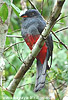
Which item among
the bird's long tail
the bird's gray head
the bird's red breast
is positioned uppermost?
the bird's gray head

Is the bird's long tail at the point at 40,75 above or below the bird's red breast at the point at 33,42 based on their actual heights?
below

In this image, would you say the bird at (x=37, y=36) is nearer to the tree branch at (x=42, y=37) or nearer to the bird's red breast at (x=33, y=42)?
the bird's red breast at (x=33, y=42)

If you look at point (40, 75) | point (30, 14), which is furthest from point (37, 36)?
point (40, 75)

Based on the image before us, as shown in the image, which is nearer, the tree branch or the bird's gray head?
the tree branch

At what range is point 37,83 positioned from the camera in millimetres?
3021

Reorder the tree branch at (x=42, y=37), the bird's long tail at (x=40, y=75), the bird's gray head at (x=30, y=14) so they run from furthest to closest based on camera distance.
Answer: the bird's gray head at (x=30, y=14)
the bird's long tail at (x=40, y=75)
the tree branch at (x=42, y=37)

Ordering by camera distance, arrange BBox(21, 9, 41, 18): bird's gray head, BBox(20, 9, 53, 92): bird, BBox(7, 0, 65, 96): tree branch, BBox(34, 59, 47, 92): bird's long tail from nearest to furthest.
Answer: BBox(7, 0, 65, 96): tree branch < BBox(34, 59, 47, 92): bird's long tail < BBox(20, 9, 53, 92): bird < BBox(21, 9, 41, 18): bird's gray head

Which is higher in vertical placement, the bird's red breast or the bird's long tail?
the bird's red breast

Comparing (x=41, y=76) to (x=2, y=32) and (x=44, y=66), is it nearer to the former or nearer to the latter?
(x=44, y=66)

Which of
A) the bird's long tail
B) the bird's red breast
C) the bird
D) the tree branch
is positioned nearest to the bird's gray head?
the bird

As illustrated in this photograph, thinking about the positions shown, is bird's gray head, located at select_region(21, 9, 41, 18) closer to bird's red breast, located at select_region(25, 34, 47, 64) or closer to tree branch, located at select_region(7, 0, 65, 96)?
bird's red breast, located at select_region(25, 34, 47, 64)

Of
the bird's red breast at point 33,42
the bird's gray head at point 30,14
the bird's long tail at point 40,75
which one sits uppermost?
the bird's gray head at point 30,14

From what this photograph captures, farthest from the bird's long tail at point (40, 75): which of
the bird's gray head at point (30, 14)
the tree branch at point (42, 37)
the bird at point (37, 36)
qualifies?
the bird's gray head at point (30, 14)

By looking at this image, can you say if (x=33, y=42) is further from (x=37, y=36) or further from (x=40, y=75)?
(x=40, y=75)
